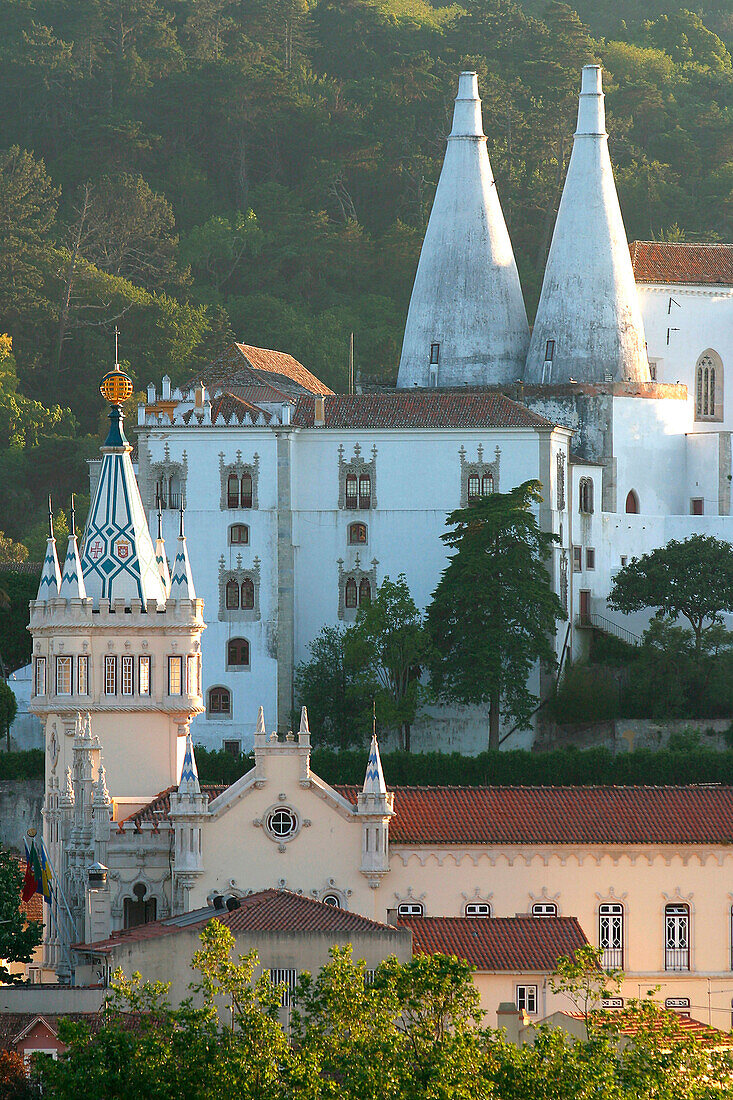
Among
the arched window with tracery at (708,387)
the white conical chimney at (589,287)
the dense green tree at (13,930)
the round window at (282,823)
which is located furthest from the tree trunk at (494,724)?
the round window at (282,823)

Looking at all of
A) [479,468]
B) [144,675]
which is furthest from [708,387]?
[144,675]

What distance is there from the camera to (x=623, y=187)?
376 feet

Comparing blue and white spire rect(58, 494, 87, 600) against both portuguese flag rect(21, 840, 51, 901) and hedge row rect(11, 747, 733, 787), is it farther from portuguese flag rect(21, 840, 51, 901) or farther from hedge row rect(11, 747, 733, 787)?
hedge row rect(11, 747, 733, 787)

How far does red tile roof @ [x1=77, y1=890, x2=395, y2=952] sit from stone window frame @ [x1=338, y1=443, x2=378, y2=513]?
30729 millimetres

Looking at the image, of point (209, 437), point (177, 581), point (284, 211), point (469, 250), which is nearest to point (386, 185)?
point (284, 211)

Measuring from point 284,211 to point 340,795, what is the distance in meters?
64.4

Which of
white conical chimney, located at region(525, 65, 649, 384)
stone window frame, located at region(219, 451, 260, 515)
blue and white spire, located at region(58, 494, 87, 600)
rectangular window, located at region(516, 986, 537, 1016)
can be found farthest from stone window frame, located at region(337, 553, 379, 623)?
rectangular window, located at region(516, 986, 537, 1016)

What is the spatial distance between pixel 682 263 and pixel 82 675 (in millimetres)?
42008

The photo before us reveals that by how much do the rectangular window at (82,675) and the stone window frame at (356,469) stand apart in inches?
988

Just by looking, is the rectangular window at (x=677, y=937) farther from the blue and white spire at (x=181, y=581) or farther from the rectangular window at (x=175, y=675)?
the blue and white spire at (x=181, y=581)

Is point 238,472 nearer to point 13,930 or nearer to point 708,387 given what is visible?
point 708,387

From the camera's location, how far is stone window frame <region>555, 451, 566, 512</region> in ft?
281

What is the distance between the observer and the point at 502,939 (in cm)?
5578

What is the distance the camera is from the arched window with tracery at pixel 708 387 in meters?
96.9
